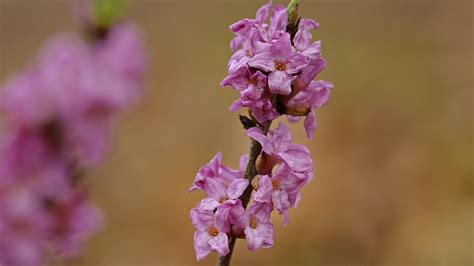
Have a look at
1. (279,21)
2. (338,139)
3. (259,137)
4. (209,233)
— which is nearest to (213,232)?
(209,233)

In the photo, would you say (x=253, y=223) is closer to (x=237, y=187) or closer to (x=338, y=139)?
(x=237, y=187)

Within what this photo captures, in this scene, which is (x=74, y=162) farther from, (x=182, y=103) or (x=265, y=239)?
(x=182, y=103)

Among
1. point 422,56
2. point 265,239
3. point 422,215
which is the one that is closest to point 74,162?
point 265,239

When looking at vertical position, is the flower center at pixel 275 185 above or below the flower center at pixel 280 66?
below

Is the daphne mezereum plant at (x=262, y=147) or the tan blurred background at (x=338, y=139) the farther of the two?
the tan blurred background at (x=338, y=139)

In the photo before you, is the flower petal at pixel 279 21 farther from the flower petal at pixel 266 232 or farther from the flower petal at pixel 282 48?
the flower petal at pixel 266 232

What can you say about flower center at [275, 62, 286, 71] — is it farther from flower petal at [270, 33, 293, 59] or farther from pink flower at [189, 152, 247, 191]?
pink flower at [189, 152, 247, 191]

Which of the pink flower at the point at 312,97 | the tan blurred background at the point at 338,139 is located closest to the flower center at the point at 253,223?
the pink flower at the point at 312,97
